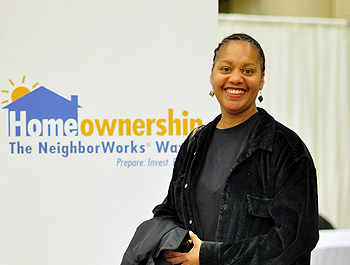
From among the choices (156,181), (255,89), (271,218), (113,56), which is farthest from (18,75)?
(271,218)

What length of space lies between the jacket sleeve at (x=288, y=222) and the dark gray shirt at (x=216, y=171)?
17 centimetres

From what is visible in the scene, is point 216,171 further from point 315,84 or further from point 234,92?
point 315,84

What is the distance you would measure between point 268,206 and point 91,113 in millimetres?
2095

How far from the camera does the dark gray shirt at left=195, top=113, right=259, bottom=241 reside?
1.48m

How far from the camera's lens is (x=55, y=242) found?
312 centimetres

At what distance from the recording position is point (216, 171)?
1.53m

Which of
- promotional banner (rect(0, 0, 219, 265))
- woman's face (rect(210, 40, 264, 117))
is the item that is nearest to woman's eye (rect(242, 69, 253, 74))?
woman's face (rect(210, 40, 264, 117))

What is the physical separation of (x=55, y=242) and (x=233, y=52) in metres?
2.27

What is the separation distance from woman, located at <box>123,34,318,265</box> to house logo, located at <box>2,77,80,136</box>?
1.70 meters

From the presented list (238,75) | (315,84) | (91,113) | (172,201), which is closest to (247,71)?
(238,75)

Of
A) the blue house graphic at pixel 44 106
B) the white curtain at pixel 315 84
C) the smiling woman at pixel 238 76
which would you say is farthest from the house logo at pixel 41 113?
the smiling woman at pixel 238 76

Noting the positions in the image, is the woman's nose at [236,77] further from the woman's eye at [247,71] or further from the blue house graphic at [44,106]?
the blue house graphic at [44,106]

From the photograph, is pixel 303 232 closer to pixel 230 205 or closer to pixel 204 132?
pixel 230 205

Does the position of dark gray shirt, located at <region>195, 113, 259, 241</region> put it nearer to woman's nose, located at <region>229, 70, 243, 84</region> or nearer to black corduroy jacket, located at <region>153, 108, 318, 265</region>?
black corduroy jacket, located at <region>153, 108, 318, 265</region>
